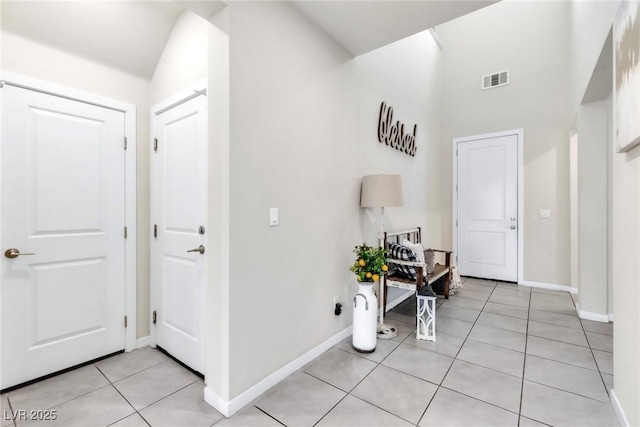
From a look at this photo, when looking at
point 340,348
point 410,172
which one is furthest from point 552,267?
point 340,348

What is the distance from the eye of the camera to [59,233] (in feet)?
6.91

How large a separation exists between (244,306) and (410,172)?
3.07 meters

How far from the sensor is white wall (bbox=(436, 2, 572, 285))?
4.23 meters

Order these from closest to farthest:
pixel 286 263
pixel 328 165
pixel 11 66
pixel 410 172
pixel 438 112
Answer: pixel 11 66, pixel 286 263, pixel 328 165, pixel 410 172, pixel 438 112

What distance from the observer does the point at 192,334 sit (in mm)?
2186

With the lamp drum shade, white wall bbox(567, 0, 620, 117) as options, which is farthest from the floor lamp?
white wall bbox(567, 0, 620, 117)

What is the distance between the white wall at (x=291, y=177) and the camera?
1.75 m

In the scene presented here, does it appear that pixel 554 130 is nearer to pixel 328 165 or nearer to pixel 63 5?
pixel 328 165

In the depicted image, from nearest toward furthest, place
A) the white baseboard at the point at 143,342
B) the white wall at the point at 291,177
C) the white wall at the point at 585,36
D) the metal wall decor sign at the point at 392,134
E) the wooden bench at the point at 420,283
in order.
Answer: the white wall at the point at 291,177 < the white wall at the point at 585,36 < the white baseboard at the point at 143,342 < the wooden bench at the point at 420,283 < the metal wall decor sign at the point at 392,134

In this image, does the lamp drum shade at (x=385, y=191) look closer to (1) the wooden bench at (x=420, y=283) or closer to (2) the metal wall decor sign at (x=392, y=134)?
(1) the wooden bench at (x=420, y=283)

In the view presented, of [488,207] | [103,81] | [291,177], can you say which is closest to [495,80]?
[488,207]

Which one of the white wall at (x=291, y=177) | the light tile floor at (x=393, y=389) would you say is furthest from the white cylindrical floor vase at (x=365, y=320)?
the white wall at (x=291, y=177)

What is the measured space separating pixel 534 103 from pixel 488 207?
5.54 ft

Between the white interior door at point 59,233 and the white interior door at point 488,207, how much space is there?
4858mm
